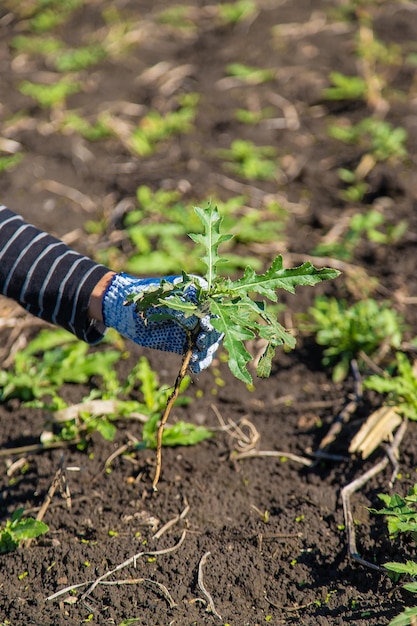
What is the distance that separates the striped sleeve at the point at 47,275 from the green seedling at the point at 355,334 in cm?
137

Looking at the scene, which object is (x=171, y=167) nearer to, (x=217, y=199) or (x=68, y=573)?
(x=217, y=199)

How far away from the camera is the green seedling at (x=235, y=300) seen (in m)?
2.18

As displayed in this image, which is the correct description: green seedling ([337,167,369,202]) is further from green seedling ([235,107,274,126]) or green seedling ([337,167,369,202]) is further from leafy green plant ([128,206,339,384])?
leafy green plant ([128,206,339,384])

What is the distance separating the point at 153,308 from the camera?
2.51m

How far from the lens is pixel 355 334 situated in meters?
3.48

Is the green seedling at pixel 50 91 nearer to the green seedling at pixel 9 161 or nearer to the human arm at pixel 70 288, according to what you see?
the green seedling at pixel 9 161

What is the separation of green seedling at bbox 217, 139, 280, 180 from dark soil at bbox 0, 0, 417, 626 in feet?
0.29

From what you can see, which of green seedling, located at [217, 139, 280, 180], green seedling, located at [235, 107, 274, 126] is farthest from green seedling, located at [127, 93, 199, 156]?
green seedling, located at [217, 139, 280, 180]

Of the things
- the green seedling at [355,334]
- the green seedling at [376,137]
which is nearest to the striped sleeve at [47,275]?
the green seedling at [355,334]

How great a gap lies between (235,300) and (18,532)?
1212 mm

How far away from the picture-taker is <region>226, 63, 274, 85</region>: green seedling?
6016 millimetres

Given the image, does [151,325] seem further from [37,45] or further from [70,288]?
[37,45]

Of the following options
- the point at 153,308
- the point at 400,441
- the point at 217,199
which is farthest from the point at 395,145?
the point at 153,308

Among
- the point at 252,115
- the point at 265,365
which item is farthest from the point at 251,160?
the point at 265,365
